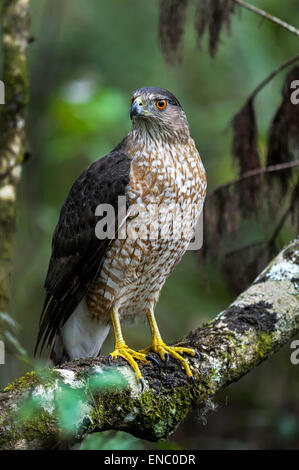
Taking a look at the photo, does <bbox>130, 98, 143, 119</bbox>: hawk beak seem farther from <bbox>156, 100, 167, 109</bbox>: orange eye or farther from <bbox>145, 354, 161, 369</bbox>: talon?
<bbox>145, 354, 161, 369</bbox>: talon

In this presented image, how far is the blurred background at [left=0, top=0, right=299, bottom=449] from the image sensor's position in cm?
580

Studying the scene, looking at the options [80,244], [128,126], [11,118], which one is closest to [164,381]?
[80,244]

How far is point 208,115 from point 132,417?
505cm

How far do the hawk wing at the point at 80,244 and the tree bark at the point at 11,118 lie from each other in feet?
1.29

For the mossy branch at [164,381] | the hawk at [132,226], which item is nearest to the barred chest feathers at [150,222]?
the hawk at [132,226]

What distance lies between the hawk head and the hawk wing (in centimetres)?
24

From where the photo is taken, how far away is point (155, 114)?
3754 millimetres

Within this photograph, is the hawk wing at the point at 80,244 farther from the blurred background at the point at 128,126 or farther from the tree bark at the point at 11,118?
the blurred background at the point at 128,126

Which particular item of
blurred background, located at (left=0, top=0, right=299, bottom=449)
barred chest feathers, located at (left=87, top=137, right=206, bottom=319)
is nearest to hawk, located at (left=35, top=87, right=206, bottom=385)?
barred chest feathers, located at (left=87, top=137, right=206, bottom=319)

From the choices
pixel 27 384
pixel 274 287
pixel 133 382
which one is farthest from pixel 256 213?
pixel 27 384

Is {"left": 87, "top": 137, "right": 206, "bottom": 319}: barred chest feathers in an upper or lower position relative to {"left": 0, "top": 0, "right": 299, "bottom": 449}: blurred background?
lower

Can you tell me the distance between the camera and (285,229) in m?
6.10

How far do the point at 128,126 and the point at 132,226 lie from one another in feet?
10.0

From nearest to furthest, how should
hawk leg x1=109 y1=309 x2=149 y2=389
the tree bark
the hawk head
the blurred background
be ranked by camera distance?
hawk leg x1=109 y1=309 x2=149 y2=389, the hawk head, the tree bark, the blurred background
